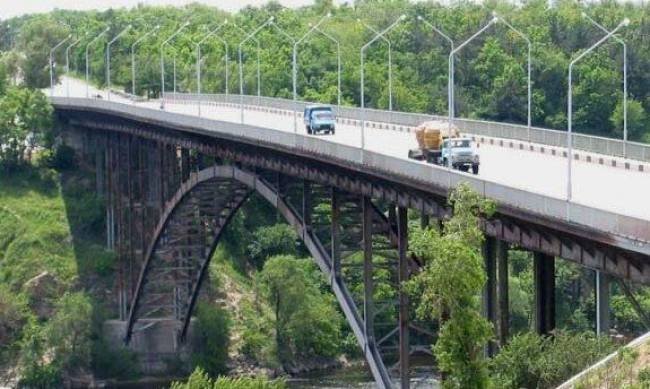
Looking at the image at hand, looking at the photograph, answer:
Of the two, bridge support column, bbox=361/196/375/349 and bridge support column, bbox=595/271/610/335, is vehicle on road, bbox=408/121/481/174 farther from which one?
bridge support column, bbox=595/271/610/335

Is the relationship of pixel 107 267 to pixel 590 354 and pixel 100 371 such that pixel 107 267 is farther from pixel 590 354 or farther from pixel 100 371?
pixel 590 354

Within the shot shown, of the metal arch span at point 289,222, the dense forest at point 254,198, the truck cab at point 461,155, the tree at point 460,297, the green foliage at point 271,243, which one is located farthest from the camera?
the green foliage at point 271,243

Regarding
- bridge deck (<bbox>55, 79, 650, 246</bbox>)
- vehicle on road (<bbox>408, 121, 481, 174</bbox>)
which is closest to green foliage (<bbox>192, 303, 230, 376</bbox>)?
bridge deck (<bbox>55, 79, 650, 246</bbox>)

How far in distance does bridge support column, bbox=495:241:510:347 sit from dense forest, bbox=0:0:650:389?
33.7ft

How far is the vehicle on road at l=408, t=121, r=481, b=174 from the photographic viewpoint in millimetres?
57562

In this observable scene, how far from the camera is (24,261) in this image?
338 ft

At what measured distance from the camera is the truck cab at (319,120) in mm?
79625

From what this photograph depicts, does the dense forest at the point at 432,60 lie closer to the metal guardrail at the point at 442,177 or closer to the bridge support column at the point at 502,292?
the metal guardrail at the point at 442,177

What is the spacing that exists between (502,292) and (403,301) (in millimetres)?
9666

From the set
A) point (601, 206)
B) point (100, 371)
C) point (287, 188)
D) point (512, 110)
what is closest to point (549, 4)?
point (512, 110)

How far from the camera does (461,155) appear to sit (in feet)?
189

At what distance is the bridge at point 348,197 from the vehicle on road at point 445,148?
726 mm

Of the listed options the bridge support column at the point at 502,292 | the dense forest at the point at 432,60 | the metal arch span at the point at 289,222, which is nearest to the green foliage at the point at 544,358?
the bridge support column at the point at 502,292

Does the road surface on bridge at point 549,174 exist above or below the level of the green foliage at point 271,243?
above
